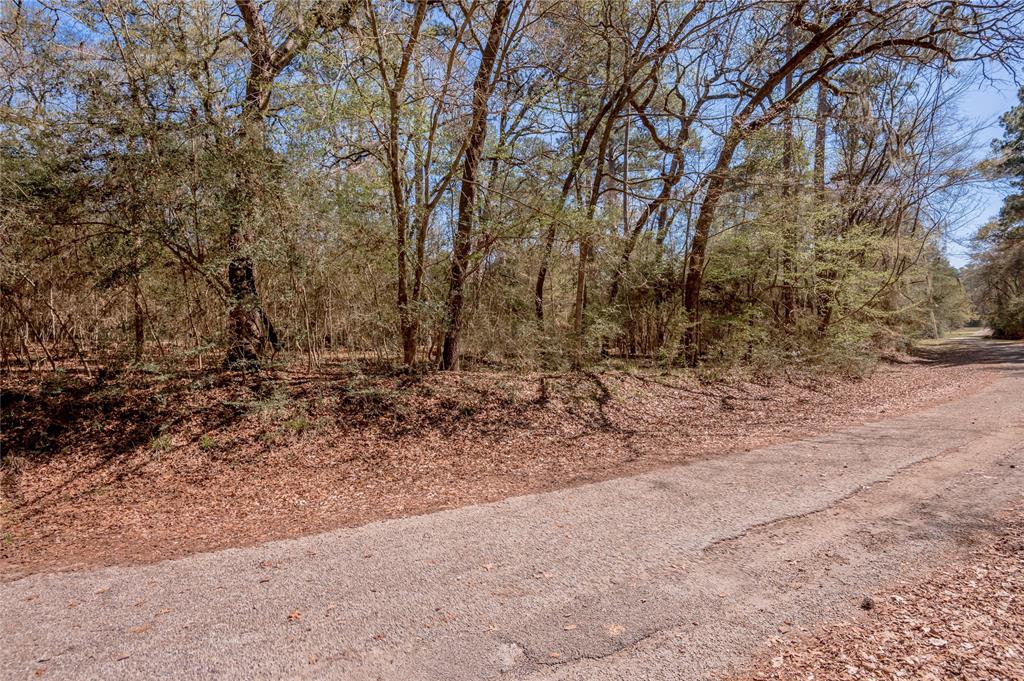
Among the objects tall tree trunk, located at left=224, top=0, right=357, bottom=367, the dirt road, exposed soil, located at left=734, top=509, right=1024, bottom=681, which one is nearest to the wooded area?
tall tree trunk, located at left=224, top=0, right=357, bottom=367

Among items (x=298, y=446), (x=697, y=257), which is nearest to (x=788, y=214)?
(x=697, y=257)

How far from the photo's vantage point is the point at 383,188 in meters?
8.05

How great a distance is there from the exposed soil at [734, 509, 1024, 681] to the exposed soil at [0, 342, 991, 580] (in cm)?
299

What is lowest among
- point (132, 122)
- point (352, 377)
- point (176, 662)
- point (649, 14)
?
point (176, 662)

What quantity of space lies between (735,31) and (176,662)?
546 inches

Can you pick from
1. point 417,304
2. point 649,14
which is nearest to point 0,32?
point 417,304

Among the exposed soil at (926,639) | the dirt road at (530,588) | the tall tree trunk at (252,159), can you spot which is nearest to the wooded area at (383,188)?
the tall tree trunk at (252,159)

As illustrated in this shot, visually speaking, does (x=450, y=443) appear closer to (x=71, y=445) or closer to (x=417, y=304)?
(x=417, y=304)

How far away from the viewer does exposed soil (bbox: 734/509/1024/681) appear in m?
2.30

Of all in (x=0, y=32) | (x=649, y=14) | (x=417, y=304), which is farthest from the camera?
(x=649, y=14)

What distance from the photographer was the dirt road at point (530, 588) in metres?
2.55

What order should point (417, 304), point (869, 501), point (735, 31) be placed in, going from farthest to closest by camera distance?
point (735, 31), point (417, 304), point (869, 501)

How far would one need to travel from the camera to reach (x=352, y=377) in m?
8.20

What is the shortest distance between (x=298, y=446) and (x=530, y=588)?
4376mm
